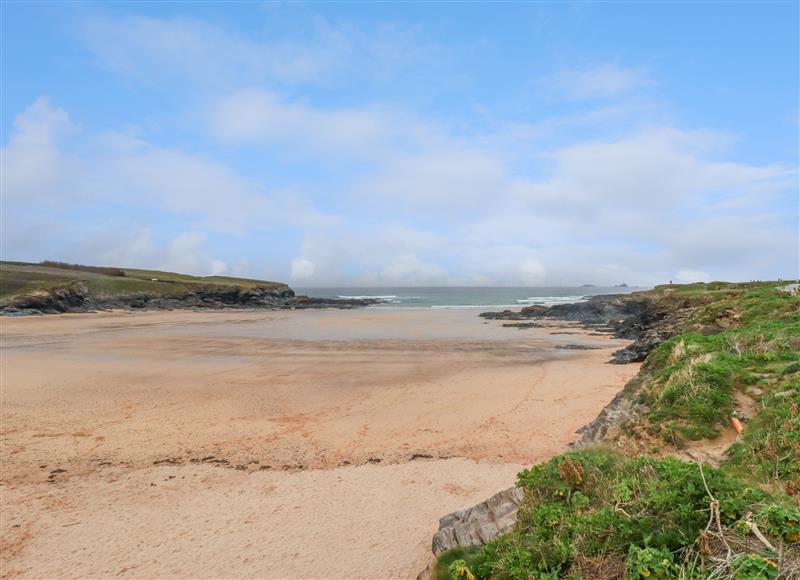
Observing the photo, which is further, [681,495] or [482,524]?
[482,524]

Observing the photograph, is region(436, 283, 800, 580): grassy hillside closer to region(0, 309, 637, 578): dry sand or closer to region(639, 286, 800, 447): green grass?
region(639, 286, 800, 447): green grass

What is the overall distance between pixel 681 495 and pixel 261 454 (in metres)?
9.82

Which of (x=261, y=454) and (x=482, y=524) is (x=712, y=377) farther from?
(x=261, y=454)

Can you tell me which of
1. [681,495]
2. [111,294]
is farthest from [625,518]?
[111,294]

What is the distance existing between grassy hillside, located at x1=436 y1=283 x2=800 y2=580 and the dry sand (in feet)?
9.16

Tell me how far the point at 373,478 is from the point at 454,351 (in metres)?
20.5

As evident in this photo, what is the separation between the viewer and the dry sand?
7.14m

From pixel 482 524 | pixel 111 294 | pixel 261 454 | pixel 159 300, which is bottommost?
pixel 261 454

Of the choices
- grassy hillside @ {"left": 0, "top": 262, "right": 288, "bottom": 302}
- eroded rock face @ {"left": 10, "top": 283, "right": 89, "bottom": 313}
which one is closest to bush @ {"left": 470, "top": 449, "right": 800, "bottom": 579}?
eroded rock face @ {"left": 10, "top": 283, "right": 89, "bottom": 313}

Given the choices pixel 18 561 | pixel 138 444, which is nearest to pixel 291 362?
pixel 138 444

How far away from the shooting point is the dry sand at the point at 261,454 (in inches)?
281

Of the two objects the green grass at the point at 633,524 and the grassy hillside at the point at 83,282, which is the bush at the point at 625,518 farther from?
the grassy hillside at the point at 83,282

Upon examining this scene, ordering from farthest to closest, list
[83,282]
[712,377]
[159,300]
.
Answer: [159,300], [83,282], [712,377]

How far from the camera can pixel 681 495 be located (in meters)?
4.08
